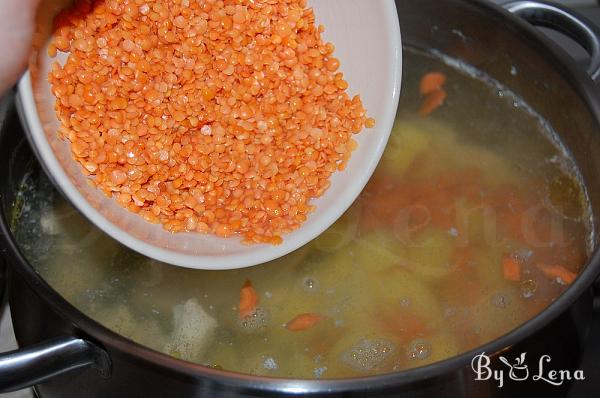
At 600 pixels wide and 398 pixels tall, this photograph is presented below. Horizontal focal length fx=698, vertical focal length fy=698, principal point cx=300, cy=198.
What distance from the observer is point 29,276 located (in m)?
0.84

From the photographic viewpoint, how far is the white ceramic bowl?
0.90m

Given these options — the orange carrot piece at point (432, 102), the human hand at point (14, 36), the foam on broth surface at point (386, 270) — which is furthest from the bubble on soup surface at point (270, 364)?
Result: the orange carrot piece at point (432, 102)

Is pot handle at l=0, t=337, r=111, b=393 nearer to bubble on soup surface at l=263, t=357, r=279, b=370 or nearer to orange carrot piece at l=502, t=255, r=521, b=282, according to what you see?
bubble on soup surface at l=263, t=357, r=279, b=370

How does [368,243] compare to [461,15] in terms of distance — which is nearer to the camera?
[368,243]

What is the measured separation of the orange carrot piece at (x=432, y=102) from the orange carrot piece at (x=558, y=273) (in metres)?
0.43

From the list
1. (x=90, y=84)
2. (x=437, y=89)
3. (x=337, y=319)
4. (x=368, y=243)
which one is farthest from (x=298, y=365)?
(x=437, y=89)

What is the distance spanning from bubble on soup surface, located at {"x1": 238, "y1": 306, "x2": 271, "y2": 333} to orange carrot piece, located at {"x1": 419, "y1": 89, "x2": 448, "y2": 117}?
596 millimetres

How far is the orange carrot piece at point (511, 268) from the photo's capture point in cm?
122

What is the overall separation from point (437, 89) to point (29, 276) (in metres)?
0.98

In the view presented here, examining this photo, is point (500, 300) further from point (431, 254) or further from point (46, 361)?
point (46, 361)

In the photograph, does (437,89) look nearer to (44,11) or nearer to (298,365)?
(298,365)

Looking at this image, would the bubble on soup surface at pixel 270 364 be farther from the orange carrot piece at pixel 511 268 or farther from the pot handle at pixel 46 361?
the orange carrot piece at pixel 511 268

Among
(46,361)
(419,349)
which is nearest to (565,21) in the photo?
(419,349)

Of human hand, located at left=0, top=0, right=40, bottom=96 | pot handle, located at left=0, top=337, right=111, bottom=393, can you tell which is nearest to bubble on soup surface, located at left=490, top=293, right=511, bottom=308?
pot handle, located at left=0, top=337, right=111, bottom=393
